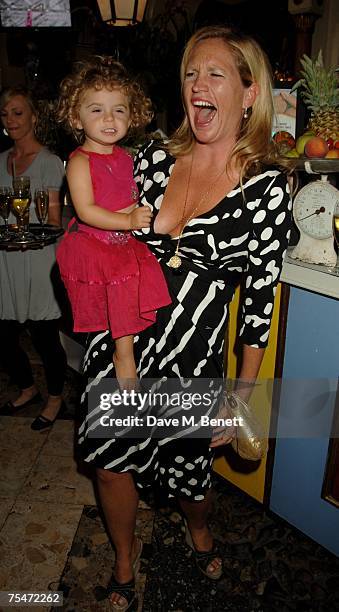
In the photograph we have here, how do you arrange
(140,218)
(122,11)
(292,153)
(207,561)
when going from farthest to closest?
(122,11) → (207,561) → (292,153) → (140,218)

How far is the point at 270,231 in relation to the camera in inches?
57.9

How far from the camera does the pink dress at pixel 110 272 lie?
1.50 metres

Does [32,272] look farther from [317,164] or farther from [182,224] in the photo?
[317,164]

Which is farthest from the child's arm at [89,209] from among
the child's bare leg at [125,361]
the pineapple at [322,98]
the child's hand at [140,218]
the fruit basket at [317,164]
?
the pineapple at [322,98]

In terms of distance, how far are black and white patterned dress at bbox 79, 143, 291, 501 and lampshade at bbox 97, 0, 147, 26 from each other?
3.89 m

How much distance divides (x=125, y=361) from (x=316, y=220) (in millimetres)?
926

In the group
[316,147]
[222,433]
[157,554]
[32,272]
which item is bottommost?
[157,554]

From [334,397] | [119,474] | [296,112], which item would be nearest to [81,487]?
[119,474]

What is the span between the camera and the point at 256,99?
1.49 metres

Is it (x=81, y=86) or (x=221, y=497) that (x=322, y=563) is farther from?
(x=81, y=86)

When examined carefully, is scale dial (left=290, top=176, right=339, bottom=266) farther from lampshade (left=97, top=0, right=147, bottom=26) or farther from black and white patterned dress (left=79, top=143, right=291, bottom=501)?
lampshade (left=97, top=0, right=147, bottom=26)

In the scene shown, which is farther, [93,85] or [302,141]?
[302,141]

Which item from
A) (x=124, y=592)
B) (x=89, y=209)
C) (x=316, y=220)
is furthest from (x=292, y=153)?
(x=124, y=592)

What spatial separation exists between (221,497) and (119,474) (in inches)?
37.6
